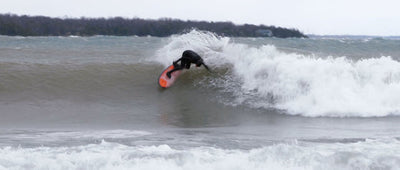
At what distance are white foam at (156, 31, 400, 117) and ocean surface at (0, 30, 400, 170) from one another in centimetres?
3

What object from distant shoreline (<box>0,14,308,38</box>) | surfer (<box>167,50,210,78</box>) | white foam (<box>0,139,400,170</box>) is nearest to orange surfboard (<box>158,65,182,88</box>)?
surfer (<box>167,50,210,78</box>)

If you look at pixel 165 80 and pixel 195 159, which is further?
pixel 165 80

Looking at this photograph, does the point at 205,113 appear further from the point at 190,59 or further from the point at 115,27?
the point at 115,27

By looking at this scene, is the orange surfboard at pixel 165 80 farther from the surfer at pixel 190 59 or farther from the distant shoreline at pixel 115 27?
the distant shoreline at pixel 115 27

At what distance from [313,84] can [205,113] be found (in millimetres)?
2773

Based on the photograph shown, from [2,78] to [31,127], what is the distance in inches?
186

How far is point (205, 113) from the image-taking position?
1224 centimetres

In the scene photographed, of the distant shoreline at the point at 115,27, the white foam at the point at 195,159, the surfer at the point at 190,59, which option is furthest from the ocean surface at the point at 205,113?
the distant shoreline at the point at 115,27

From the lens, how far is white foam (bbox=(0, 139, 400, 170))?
6551 mm

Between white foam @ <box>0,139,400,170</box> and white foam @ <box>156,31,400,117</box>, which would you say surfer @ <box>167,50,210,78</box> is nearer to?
white foam @ <box>156,31,400,117</box>

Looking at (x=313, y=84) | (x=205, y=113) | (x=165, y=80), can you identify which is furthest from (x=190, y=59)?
(x=313, y=84)

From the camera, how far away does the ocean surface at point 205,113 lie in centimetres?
680

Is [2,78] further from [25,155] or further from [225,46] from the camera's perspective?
[25,155]

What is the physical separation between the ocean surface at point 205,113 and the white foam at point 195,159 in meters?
0.01
